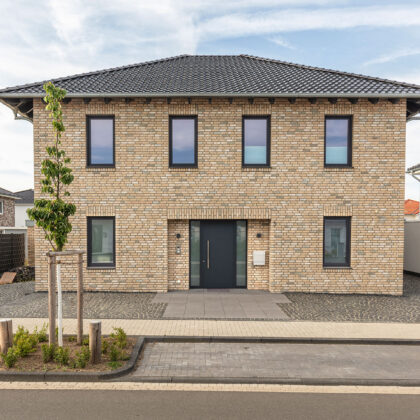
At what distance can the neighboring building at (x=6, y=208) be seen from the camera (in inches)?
980

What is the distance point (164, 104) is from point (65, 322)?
22.2 feet

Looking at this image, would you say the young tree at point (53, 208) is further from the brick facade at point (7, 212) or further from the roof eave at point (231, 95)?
the brick facade at point (7, 212)

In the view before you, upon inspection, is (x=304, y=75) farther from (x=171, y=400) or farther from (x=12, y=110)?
(x=171, y=400)

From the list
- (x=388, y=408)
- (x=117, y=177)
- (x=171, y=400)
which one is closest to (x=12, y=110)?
(x=117, y=177)

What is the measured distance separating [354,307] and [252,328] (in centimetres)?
352

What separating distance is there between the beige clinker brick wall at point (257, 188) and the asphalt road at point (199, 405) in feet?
19.6

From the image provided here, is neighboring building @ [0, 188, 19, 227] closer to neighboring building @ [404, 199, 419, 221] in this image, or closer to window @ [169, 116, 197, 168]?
window @ [169, 116, 197, 168]

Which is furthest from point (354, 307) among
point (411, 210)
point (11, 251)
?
point (411, 210)

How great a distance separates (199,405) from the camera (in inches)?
168

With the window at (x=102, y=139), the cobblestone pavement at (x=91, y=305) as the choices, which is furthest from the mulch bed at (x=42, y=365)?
the window at (x=102, y=139)

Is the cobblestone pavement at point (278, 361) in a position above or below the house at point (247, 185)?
below

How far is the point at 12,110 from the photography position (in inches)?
427

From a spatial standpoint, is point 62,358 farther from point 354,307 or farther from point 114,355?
point 354,307

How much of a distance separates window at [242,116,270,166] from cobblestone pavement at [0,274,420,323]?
13.8 feet
